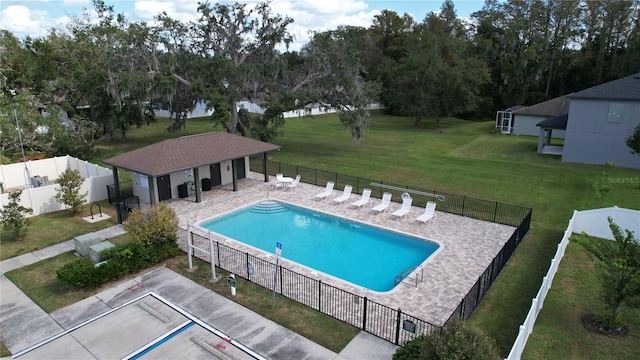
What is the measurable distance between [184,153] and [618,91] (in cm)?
2803

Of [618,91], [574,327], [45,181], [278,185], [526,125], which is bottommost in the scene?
[574,327]

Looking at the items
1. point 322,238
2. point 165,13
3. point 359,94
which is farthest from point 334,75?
point 322,238

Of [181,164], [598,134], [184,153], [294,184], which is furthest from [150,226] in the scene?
[598,134]

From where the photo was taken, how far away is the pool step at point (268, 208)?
19578 millimetres

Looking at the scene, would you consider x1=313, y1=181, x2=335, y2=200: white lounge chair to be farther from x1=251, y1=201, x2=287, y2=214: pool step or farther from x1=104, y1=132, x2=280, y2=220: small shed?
x1=104, y1=132, x2=280, y2=220: small shed

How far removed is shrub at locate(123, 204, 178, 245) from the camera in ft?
44.4

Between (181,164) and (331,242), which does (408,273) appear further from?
(181,164)

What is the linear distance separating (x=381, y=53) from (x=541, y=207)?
5540 centimetres

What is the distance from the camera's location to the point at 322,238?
16.9 m

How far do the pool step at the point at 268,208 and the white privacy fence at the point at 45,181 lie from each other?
7623 mm

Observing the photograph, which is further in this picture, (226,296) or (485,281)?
(485,281)

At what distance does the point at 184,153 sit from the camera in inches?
778

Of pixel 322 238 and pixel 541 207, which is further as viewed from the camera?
pixel 541 207

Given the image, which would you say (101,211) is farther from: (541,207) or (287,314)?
(541,207)
